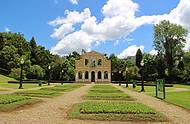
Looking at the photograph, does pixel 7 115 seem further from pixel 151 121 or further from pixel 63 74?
pixel 63 74

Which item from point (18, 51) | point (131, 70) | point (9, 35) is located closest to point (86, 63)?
point (131, 70)

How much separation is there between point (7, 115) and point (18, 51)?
89.8 m

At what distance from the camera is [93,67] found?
97125 mm

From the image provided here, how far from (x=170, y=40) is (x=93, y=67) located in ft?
80.6

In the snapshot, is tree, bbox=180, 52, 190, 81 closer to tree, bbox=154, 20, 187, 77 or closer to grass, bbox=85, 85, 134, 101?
tree, bbox=154, 20, 187, 77

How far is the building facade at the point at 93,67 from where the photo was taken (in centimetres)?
9588

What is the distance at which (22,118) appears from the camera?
12.9m

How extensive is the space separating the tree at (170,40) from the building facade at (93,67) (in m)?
17.9

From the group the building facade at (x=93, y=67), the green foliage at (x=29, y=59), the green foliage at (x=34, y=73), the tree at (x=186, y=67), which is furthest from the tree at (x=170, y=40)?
the green foliage at (x=34, y=73)

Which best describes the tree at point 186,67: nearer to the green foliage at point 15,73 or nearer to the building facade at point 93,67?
the building facade at point 93,67

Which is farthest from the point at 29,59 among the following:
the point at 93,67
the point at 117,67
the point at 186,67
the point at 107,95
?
the point at 107,95

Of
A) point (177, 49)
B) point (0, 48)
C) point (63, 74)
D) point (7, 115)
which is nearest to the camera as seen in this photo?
point (7, 115)

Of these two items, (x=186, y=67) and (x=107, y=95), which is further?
(x=186, y=67)

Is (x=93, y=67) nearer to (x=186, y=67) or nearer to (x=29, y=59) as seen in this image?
(x=29, y=59)
